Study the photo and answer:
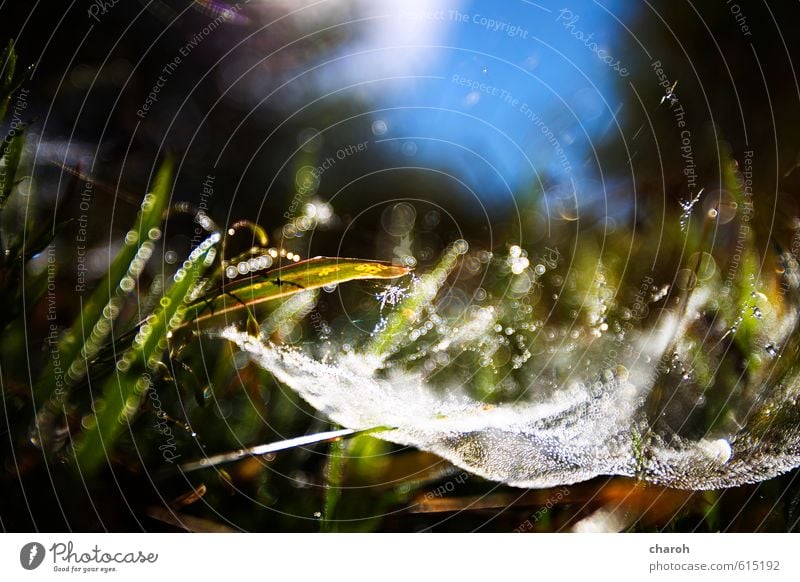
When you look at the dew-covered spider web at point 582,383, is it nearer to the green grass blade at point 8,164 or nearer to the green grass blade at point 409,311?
the green grass blade at point 409,311

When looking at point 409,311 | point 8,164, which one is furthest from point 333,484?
point 8,164

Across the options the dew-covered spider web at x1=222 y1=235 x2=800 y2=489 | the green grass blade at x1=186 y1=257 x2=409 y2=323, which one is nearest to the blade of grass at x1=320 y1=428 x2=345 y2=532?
the dew-covered spider web at x1=222 y1=235 x2=800 y2=489

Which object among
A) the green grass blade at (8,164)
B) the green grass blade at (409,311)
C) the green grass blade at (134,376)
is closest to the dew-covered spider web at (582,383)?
the green grass blade at (409,311)

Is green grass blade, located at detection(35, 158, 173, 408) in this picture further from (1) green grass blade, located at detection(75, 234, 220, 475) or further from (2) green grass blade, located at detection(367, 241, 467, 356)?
(2) green grass blade, located at detection(367, 241, 467, 356)

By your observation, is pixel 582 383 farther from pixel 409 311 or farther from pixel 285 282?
pixel 285 282

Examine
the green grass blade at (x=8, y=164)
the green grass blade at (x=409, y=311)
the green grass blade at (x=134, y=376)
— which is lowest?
the green grass blade at (x=134, y=376)
